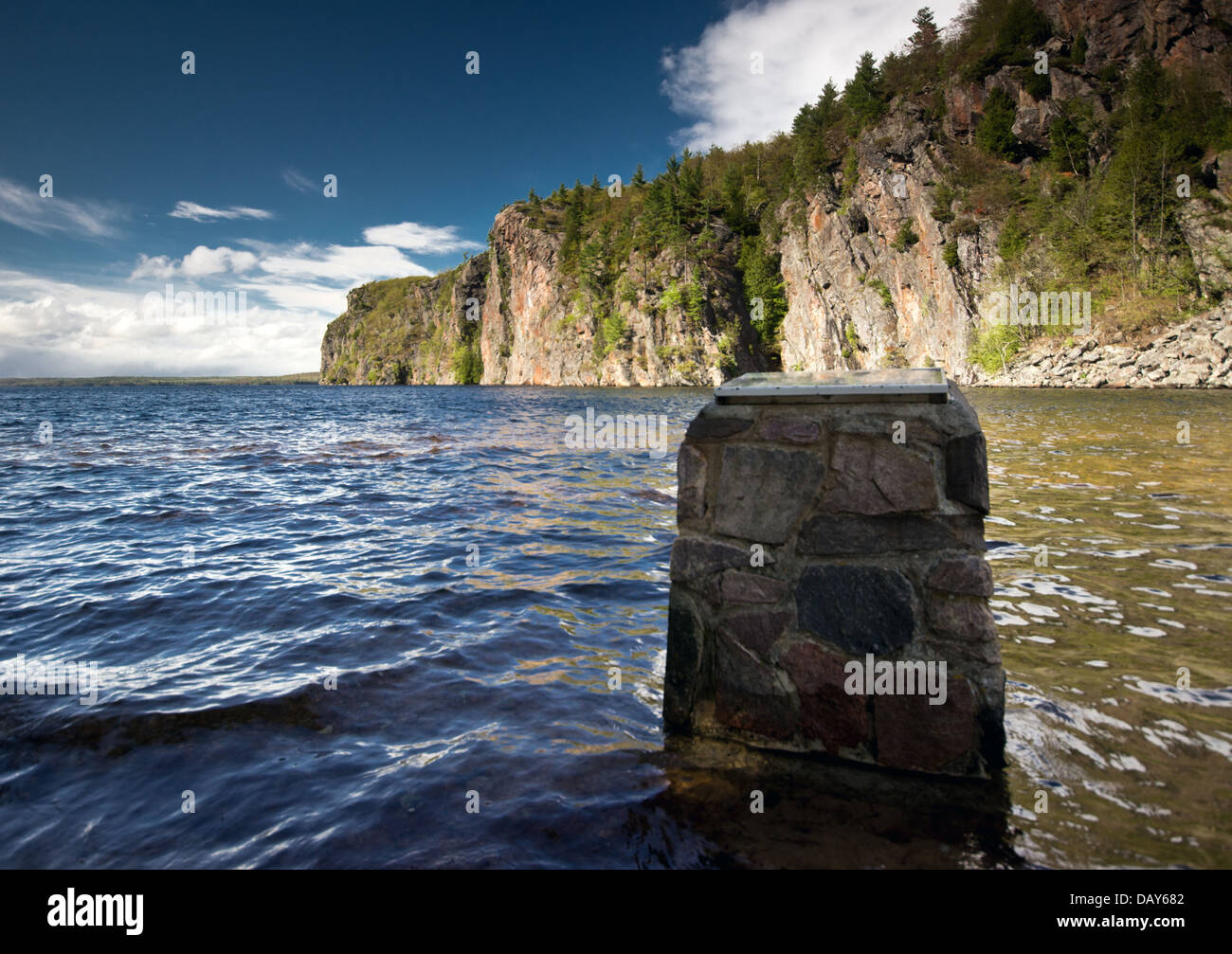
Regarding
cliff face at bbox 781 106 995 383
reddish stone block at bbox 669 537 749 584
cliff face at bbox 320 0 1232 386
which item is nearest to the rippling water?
reddish stone block at bbox 669 537 749 584

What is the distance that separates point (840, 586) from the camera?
3.47m

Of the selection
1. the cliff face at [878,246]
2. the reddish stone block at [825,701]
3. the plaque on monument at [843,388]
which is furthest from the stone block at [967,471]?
the cliff face at [878,246]

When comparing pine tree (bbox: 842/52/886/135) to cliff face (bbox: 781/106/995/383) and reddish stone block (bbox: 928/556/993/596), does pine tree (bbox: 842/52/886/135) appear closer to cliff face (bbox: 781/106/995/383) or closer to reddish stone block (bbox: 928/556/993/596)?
cliff face (bbox: 781/106/995/383)

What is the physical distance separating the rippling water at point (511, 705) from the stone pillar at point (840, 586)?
0.87 ft

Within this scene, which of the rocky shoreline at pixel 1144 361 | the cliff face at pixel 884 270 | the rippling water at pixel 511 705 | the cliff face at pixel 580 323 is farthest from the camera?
the cliff face at pixel 580 323

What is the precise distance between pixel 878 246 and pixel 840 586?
7670 cm

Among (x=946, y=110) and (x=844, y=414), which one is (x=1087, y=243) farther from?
(x=844, y=414)

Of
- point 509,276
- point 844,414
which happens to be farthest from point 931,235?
point 509,276

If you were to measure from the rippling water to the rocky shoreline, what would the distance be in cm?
3897

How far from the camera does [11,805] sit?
341 centimetres

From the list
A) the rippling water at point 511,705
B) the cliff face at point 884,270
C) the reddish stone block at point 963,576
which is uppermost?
the cliff face at point 884,270

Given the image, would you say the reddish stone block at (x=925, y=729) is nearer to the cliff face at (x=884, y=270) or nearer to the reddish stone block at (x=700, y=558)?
the reddish stone block at (x=700, y=558)

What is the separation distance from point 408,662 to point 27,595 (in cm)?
493

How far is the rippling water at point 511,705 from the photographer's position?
302 centimetres
